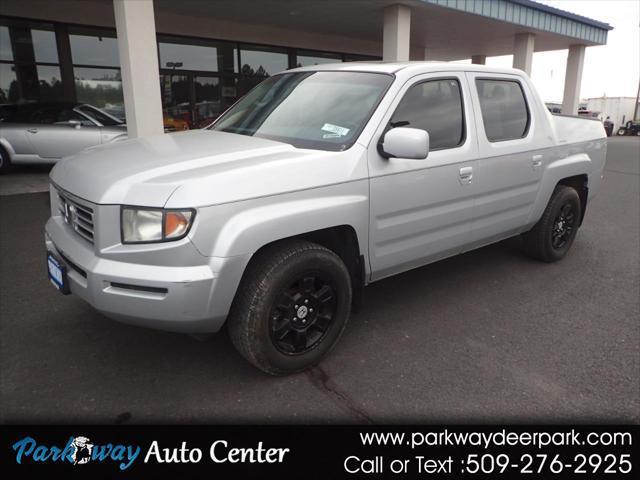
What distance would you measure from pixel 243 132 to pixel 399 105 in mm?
1130

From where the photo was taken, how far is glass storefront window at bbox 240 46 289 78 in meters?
14.9

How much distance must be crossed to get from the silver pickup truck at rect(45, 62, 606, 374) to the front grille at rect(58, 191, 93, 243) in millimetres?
17

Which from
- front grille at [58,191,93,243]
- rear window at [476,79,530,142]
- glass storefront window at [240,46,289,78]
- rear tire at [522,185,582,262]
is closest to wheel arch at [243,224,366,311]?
front grille at [58,191,93,243]

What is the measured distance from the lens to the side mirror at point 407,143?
2.96 metres

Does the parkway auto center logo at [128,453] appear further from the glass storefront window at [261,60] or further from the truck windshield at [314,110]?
the glass storefront window at [261,60]

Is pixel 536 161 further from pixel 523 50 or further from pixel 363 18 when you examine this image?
pixel 523 50

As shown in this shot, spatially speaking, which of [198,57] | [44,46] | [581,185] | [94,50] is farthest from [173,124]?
[581,185]

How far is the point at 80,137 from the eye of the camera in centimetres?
986

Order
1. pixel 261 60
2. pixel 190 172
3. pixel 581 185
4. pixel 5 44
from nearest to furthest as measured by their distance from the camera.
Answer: pixel 190 172 < pixel 581 185 < pixel 5 44 < pixel 261 60

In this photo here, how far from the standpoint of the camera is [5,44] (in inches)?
453

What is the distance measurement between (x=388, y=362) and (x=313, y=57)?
14.9m

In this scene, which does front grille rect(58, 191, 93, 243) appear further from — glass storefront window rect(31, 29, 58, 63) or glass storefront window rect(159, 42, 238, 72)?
glass storefront window rect(159, 42, 238, 72)

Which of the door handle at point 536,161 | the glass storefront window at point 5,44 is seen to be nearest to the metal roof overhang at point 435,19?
the glass storefront window at point 5,44

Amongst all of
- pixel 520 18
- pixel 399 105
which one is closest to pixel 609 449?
pixel 399 105
